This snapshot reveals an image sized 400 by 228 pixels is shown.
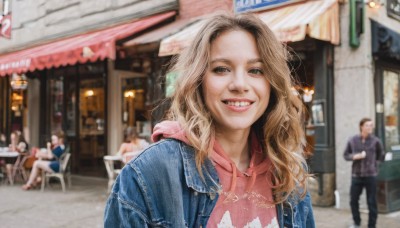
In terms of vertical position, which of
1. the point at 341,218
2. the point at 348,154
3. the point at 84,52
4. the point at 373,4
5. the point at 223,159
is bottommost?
the point at 341,218

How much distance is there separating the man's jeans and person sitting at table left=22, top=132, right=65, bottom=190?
6.56m

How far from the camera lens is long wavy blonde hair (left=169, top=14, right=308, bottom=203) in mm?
1604

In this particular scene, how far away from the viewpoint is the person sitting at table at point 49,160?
10016 mm

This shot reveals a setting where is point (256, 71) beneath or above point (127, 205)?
above

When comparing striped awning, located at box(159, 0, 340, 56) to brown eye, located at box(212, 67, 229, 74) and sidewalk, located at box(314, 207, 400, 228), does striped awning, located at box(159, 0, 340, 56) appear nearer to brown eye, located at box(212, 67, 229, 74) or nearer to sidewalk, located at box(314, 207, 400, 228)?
sidewalk, located at box(314, 207, 400, 228)

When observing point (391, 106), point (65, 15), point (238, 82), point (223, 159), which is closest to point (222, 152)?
point (223, 159)

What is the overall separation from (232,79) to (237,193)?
1.38 feet

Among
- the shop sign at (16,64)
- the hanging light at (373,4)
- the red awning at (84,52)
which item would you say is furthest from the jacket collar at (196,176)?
the shop sign at (16,64)

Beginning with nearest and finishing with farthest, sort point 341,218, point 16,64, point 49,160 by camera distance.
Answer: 1. point 341,218
2. point 49,160
3. point 16,64

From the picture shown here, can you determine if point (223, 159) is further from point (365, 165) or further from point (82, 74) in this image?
point (82, 74)

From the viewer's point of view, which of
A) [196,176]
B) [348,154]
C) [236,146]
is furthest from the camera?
[348,154]

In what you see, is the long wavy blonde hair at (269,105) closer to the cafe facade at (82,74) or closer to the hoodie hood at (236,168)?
the hoodie hood at (236,168)

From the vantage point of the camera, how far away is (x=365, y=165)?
635 centimetres

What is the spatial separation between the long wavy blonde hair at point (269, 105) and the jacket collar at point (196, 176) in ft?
0.09
